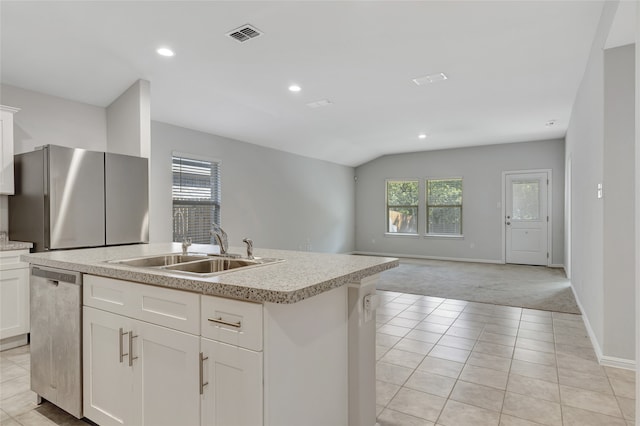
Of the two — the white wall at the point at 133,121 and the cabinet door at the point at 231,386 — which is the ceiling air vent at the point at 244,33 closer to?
the white wall at the point at 133,121

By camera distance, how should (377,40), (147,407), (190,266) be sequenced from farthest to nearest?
(377,40), (190,266), (147,407)

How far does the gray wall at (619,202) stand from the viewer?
268 centimetres

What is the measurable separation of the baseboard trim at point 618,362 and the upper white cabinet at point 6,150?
543 centimetres

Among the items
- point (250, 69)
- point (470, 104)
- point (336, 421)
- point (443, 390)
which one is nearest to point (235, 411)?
point (336, 421)

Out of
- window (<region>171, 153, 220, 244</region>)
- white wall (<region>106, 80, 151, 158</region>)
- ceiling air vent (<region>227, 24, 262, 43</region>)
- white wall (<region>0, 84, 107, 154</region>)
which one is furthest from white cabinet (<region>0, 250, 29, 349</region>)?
ceiling air vent (<region>227, 24, 262, 43</region>)

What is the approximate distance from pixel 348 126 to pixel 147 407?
18.2 feet

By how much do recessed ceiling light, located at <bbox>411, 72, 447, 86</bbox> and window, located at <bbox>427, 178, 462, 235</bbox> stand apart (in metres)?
4.80

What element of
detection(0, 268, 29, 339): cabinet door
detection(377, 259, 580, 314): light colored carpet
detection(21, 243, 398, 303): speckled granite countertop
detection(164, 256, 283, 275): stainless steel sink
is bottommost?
detection(377, 259, 580, 314): light colored carpet

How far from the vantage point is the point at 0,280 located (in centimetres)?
308

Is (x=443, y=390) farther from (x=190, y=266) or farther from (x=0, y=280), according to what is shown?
(x=0, y=280)

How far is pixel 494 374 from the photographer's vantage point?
2.63 metres

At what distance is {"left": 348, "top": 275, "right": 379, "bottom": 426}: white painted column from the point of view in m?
1.73

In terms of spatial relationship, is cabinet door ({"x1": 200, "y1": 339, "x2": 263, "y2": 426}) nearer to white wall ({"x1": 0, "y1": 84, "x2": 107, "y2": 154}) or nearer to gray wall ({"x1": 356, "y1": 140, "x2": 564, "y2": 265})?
white wall ({"x1": 0, "y1": 84, "x2": 107, "y2": 154})

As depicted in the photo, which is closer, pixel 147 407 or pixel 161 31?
pixel 147 407
